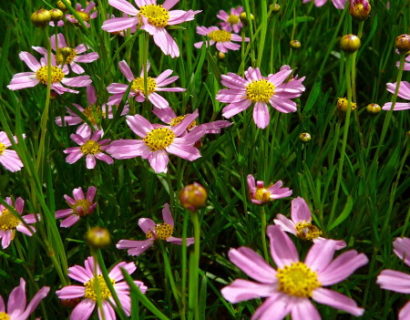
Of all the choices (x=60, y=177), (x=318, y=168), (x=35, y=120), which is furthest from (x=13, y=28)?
(x=318, y=168)

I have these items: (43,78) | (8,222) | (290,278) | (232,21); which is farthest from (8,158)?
(232,21)

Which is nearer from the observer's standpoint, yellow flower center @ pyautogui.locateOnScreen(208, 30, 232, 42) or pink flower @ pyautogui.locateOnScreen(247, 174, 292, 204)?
pink flower @ pyautogui.locateOnScreen(247, 174, 292, 204)

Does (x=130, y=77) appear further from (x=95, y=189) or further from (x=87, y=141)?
(x=95, y=189)

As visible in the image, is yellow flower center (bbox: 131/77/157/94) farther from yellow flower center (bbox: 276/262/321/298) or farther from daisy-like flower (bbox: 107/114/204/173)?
yellow flower center (bbox: 276/262/321/298)

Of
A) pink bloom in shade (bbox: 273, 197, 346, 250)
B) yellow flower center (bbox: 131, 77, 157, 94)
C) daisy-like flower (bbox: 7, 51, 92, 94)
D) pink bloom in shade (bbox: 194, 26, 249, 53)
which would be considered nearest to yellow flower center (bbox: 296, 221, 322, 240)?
pink bloom in shade (bbox: 273, 197, 346, 250)

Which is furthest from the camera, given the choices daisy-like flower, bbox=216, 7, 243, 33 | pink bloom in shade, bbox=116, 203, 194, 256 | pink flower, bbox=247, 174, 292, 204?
daisy-like flower, bbox=216, 7, 243, 33

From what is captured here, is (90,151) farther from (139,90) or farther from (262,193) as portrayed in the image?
(262,193)

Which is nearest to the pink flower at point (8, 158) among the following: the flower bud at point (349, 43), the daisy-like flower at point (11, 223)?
the daisy-like flower at point (11, 223)
